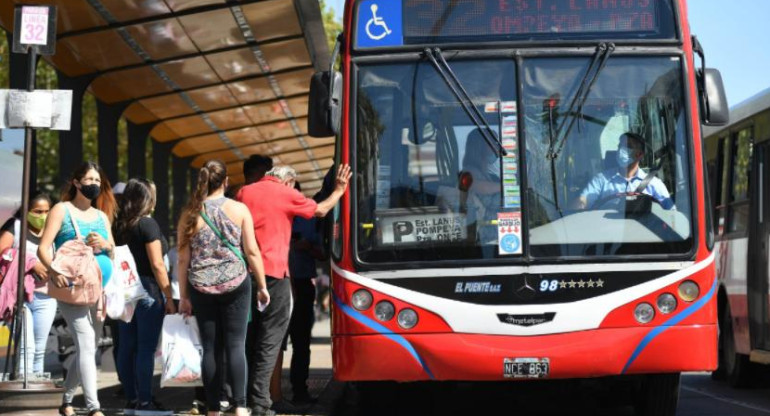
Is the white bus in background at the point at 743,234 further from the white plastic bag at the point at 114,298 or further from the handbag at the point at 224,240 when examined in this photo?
the white plastic bag at the point at 114,298

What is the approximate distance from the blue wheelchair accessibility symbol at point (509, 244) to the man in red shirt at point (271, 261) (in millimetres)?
1245

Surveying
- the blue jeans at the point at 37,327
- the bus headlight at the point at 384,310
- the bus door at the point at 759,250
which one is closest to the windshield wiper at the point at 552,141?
the bus headlight at the point at 384,310

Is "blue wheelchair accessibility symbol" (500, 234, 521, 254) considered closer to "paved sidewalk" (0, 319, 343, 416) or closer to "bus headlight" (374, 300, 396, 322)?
"bus headlight" (374, 300, 396, 322)

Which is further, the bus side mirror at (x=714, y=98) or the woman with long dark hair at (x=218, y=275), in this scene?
the bus side mirror at (x=714, y=98)

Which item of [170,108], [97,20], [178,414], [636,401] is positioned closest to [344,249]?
[178,414]

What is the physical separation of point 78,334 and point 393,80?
274 cm

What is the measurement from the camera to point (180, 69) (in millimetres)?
18094

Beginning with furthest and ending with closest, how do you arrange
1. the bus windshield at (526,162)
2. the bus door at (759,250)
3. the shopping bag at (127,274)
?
the bus door at (759,250) → the shopping bag at (127,274) → the bus windshield at (526,162)

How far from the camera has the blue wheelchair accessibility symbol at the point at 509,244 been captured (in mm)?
10109

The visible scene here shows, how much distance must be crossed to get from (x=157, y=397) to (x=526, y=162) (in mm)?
4880

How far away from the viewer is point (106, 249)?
413 inches

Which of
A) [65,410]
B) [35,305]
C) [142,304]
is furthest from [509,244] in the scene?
[35,305]

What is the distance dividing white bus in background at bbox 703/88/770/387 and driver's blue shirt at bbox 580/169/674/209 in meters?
4.12

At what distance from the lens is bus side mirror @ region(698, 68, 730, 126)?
33.8ft
